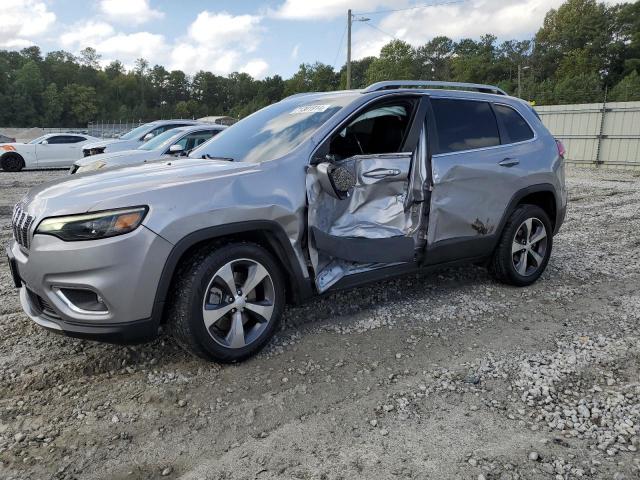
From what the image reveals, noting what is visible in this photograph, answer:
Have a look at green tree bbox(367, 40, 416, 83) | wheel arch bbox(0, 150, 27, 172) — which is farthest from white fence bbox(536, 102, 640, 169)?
green tree bbox(367, 40, 416, 83)

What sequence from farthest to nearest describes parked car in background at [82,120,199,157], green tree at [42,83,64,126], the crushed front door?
1. green tree at [42,83,64,126]
2. parked car in background at [82,120,199,157]
3. the crushed front door

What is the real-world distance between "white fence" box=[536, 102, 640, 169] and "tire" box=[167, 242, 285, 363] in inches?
714

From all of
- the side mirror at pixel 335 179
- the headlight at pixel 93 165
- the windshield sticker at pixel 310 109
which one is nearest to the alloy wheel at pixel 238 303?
the side mirror at pixel 335 179

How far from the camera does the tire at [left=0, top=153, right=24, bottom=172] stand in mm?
17094

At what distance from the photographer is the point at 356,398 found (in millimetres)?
2980

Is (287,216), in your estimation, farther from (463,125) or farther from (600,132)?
Result: (600,132)

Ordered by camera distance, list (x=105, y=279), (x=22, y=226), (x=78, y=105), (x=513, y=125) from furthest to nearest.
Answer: (x=78, y=105) < (x=513, y=125) < (x=22, y=226) < (x=105, y=279)

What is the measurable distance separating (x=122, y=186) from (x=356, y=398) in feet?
6.04

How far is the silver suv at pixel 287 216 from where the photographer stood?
2863 mm

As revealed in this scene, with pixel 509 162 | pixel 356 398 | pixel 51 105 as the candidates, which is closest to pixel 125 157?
pixel 509 162

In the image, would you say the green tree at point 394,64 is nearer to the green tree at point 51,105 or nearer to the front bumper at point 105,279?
the green tree at point 51,105

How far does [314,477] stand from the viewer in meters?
2.33

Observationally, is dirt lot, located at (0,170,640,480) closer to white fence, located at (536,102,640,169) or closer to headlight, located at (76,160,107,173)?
headlight, located at (76,160,107,173)

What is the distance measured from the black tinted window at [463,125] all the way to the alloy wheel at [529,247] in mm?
878
